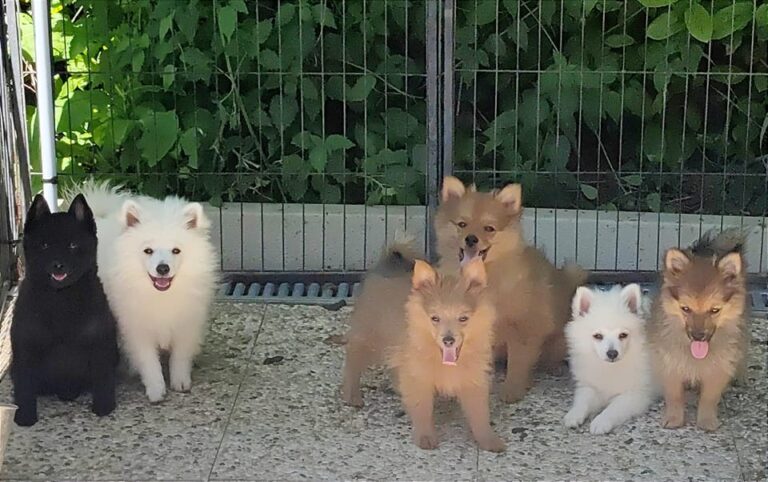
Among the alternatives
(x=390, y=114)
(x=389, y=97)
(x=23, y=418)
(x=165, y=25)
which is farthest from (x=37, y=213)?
(x=389, y=97)

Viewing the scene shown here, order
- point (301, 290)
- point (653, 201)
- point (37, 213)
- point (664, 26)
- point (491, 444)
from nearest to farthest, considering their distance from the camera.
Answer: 1. point (491, 444)
2. point (37, 213)
3. point (301, 290)
4. point (664, 26)
5. point (653, 201)

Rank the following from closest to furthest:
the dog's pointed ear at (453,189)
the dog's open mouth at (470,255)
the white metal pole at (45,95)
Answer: the dog's open mouth at (470,255)
the dog's pointed ear at (453,189)
the white metal pole at (45,95)

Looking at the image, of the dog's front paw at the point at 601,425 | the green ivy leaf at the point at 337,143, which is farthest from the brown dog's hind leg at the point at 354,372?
the green ivy leaf at the point at 337,143

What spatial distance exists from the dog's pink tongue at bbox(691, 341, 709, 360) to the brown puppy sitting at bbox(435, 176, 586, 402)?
2.09ft

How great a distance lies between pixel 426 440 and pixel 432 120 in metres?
2.03

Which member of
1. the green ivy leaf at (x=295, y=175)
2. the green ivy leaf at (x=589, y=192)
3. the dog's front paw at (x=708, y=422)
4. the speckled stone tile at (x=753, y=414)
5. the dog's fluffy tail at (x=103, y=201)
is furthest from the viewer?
the green ivy leaf at (x=589, y=192)

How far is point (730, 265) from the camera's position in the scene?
173 inches

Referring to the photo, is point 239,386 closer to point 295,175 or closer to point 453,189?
point 453,189

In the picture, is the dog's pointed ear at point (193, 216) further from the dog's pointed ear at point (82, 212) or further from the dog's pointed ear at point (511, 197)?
the dog's pointed ear at point (511, 197)

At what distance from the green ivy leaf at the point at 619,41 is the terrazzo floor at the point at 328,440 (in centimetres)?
222

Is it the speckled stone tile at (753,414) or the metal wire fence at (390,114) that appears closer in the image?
the speckled stone tile at (753,414)

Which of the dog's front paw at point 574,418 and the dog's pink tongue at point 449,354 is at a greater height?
the dog's pink tongue at point 449,354

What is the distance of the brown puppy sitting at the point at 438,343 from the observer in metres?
4.23

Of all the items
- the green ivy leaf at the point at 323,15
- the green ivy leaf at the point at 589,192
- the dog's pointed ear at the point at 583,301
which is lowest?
the dog's pointed ear at the point at 583,301
